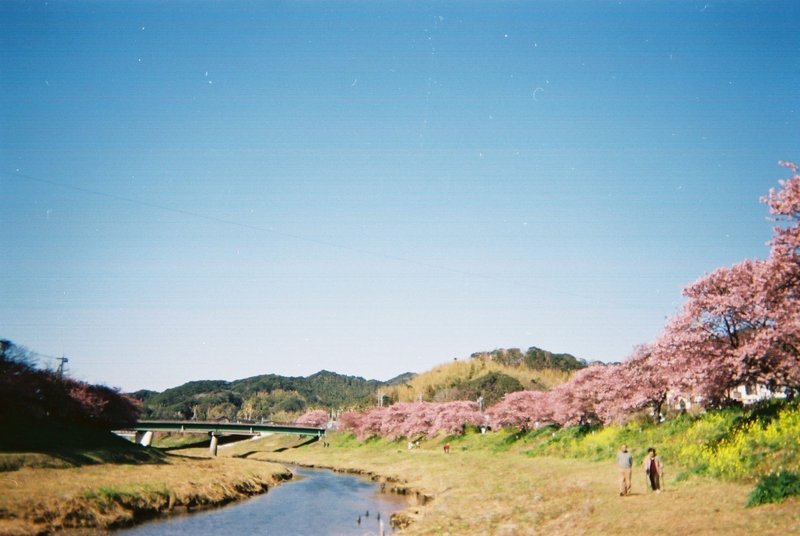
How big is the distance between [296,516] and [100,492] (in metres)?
12.2

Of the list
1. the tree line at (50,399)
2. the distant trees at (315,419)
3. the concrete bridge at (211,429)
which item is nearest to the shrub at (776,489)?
the tree line at (50,399)

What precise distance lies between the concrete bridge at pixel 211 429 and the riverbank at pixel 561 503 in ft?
203

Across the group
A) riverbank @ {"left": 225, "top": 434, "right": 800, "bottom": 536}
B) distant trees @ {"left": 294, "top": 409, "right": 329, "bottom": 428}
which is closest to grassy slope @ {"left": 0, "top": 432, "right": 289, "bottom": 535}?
riverbank @ {"left": 225, "top": 434, "right": 800, "bottom": 536}

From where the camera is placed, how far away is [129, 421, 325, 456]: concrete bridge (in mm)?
108938

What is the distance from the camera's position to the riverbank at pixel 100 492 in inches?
1063

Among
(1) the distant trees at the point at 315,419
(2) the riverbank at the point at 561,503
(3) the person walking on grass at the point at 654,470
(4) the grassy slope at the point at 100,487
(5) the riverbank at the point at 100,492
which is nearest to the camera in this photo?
(2) the riverbank at the point at 561,503

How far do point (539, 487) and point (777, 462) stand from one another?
16.2 meters

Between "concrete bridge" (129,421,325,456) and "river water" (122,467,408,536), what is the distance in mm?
68658

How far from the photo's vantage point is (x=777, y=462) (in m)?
20.7

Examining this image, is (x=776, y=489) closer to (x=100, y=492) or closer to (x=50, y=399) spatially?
(x=100, y=492)

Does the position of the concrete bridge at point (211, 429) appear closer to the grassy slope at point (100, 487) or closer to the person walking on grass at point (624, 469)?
the grassy slope at point (100, 487)

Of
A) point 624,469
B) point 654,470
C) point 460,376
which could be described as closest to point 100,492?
point 624,469

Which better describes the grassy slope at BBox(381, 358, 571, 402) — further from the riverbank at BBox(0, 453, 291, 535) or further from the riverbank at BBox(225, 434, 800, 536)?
the riverbank at BBox(0, 453, 291, 535)

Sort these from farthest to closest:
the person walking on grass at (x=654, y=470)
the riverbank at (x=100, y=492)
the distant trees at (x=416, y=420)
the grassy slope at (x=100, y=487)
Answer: the distant trees at (x=416, y=420)
the grassy slope at (x=100, y=487)
the riverbank at (x=100, y=492)
the person walking on grass at (x=654, y=470)
